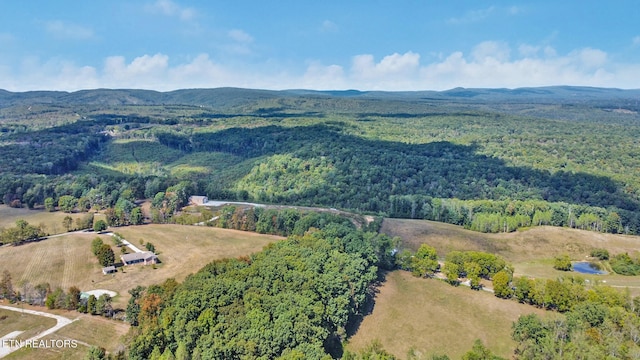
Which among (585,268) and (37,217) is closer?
(585,268)

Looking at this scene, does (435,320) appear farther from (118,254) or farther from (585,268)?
(118,254)

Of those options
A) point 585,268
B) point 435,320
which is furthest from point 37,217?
point 585,268

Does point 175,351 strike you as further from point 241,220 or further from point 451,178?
point 451,178

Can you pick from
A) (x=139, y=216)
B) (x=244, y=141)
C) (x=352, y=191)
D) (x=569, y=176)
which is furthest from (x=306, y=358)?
(x=244, y=141)

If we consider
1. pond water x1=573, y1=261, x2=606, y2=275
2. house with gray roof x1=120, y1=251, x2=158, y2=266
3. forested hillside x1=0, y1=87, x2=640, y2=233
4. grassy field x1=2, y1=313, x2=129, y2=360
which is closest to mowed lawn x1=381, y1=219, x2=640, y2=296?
pond water x1=573, y1=261, x2=606, y2=275

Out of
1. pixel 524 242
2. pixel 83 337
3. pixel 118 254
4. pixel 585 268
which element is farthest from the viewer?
pixel 524 242

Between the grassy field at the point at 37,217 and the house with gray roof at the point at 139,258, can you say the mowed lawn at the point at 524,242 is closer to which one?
the house with gray roof at the point at 139,258

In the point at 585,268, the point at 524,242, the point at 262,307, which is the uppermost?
the point at 262,307
